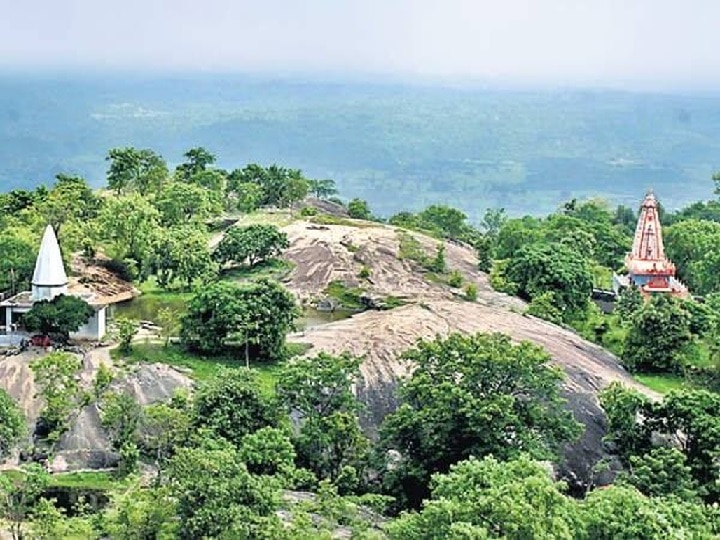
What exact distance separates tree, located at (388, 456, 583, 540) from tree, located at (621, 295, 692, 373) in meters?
18.4

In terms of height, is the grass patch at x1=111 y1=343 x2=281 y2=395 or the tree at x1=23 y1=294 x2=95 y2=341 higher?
the tree at x1=23 y1=294 x2=95 y2=341

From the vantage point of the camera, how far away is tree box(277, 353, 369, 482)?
1098 inches

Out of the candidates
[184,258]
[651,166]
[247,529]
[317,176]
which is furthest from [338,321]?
[651,166]

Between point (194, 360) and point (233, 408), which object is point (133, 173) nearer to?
point (194, 360)

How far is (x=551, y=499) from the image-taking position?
66.3ft

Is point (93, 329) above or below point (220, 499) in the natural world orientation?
below

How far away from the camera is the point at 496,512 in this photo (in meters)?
19.6

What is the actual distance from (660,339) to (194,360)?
15400 mm

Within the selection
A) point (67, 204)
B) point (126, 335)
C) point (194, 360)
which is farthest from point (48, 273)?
point (67, 204)

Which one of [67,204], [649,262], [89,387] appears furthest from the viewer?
[67,204]

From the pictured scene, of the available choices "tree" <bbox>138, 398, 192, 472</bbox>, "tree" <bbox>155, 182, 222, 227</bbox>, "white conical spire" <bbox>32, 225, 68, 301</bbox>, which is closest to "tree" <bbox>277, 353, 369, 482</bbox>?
"tree" <bbox>138, 398, 192, 472</bbox>

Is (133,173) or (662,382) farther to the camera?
(133,173)

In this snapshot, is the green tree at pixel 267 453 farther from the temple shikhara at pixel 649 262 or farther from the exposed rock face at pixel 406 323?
the temple shikhara at pixel 649 262

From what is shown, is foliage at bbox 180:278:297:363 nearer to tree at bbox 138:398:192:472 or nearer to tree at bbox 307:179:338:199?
tree at bbox 138:398:192:472
